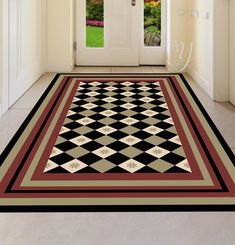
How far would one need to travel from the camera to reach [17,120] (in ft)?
13.7

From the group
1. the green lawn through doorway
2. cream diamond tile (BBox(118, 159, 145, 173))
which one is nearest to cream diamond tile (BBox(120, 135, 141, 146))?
cream diamond tile (BBox(118, 159, 145, 173))

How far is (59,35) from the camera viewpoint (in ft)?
21.1

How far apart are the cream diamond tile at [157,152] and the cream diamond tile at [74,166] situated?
0.49 m

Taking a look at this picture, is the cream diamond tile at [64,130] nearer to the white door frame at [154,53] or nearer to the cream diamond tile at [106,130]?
the cream diamond tile at [106,130]

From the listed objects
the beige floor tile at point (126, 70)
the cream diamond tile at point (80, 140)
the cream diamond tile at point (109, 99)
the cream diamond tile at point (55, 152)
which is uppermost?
the beige floor tile at point (126, 70)

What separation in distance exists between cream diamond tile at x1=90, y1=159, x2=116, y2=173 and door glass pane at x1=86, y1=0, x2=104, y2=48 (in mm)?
4018

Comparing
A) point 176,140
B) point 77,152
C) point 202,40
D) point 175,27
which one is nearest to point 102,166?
point 77,152

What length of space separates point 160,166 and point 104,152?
17.9 inches

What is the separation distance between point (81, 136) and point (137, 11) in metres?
3.57

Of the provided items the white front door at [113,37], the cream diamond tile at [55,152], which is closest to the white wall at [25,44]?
the white front door at [113,37]

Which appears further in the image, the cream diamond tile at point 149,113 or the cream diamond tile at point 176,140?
the cream diamond tile at point 149,113

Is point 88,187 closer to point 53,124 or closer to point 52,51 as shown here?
point 53,124

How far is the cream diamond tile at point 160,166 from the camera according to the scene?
3074 millimetres

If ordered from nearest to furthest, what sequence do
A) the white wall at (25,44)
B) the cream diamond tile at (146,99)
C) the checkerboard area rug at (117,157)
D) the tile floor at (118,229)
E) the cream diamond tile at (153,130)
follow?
the tile floor at (118,229), the checkerboard area rug at (117,157), the cream diamond tile at (153,130), the white wall at (25,44), the cream diamond tile at (146,99)
